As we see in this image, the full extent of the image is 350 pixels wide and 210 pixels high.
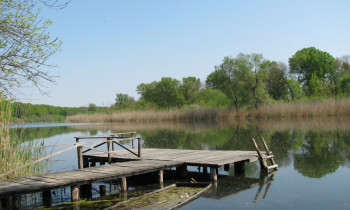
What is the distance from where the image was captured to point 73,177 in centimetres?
699

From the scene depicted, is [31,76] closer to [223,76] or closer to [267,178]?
[267,178]

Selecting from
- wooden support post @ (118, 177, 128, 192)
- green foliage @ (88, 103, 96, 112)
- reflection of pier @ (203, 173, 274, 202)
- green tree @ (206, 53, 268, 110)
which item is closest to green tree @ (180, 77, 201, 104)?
green tree @ (206, 53, 268, 110)

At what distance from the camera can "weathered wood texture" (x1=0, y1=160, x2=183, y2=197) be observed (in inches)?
241

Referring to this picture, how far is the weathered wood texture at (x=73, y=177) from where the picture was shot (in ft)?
20.1

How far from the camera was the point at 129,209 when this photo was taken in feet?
20.9

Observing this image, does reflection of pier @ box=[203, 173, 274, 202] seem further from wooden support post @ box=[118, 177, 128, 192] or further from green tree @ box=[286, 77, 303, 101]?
green tree @ box=[286, 77, 303, 101]

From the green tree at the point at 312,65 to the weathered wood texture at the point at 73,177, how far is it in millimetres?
47008

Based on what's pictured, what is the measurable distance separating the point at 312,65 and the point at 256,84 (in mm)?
16537

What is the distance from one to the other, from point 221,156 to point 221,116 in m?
28.1

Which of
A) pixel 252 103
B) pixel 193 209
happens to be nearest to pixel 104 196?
pixel 193 209

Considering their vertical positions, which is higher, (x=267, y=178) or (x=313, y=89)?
(x=313, y=89)

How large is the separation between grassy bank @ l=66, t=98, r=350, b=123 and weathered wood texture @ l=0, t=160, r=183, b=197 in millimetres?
25604

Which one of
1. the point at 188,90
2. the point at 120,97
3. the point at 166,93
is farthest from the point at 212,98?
the point at 120,97

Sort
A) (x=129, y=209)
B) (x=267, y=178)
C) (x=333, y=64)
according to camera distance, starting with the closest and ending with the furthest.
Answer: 1. (x=129, y=209)
2. (x=267, y=178)
3. (x=333, y=64)
